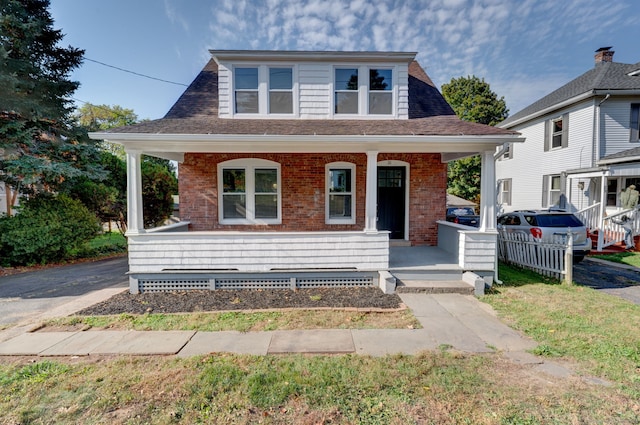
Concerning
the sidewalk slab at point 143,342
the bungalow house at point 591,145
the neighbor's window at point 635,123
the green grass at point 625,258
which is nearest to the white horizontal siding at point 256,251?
the sidewalk slab at point 143,342

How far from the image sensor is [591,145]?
12.4m

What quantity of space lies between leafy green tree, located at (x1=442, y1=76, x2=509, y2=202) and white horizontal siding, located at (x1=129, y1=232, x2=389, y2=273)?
21154mm

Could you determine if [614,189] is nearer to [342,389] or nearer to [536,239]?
[536,239]

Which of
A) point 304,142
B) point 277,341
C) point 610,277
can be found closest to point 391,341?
point 277,341

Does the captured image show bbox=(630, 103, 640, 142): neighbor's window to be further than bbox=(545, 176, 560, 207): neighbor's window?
No

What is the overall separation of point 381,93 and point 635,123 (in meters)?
12.3

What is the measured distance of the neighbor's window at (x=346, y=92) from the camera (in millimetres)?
8148

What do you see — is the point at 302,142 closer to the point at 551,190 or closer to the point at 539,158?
the point at 551,190

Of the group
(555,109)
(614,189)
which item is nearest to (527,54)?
(555,109)

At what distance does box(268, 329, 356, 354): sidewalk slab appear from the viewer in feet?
12.5

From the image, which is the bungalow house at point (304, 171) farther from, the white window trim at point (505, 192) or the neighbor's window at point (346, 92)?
the white window trim at point (505, 192)

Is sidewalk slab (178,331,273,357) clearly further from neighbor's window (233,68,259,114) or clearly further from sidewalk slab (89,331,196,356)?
neighbor's window (233,68,259,114)

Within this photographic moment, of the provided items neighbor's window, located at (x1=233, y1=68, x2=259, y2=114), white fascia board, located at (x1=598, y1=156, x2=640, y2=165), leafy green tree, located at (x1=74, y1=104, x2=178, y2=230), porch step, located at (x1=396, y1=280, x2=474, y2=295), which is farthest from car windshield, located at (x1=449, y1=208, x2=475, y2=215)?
leafy green tree, located at (x1=74, y1=104, x2=178, y2=230)

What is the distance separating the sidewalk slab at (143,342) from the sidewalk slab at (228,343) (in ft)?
0.47
